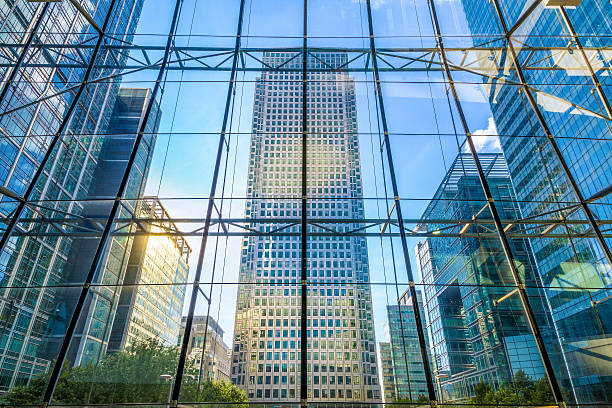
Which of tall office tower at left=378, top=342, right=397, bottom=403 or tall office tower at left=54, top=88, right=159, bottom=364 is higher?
tall office tower at left=54, top=88, right=159, bottom=364

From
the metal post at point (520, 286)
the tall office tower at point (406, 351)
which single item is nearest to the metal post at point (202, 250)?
the tall office tower at point (406, 351)

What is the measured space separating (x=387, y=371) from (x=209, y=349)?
4.17 meters

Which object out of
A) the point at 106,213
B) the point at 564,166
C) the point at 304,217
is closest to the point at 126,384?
the point at 106,213

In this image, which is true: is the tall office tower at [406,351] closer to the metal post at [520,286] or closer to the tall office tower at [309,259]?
the tall office tower at [309,259]

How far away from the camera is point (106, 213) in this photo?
10656 mm

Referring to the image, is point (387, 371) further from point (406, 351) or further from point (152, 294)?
point (152, 294)

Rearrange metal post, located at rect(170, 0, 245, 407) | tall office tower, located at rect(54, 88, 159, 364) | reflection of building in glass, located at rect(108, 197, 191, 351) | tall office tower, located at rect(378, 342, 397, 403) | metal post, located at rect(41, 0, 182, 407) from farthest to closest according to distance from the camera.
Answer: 1. reflection of building in glass, located at rect(108, 197, 191, 351)
2. tall office tower, located at rect(54, 88, 159, 364)
3. tall office tower, located at rect(378, 342, 397, 403)
4. metal post, located at rect(170, 0, 245, 407)
5. metal post, located at rect(41, 0, 182, 407)

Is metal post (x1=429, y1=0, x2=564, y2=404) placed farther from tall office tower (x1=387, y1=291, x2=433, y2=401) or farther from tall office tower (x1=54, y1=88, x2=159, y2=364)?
tall office tower (x1=54, y1=88, x2=159, y2=364)

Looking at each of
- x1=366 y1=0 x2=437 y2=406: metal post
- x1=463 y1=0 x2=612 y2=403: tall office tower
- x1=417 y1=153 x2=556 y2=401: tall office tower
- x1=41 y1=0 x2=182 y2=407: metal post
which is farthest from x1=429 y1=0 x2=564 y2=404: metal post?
x1=41 y1=0 x2=182 y2=407: metal post

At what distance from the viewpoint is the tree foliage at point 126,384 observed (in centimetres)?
791

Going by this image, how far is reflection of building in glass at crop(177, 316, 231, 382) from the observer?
8.34 meters

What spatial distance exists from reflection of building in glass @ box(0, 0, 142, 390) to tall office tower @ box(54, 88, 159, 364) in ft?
0.62

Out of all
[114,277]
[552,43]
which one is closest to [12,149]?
[114,277]

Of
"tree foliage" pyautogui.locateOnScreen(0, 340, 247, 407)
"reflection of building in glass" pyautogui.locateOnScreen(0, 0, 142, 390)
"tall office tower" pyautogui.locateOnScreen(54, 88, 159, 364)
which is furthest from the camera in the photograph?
"reflection of building in glass" pyautogui.locateOnScreen(0, 0, 142, 390)
